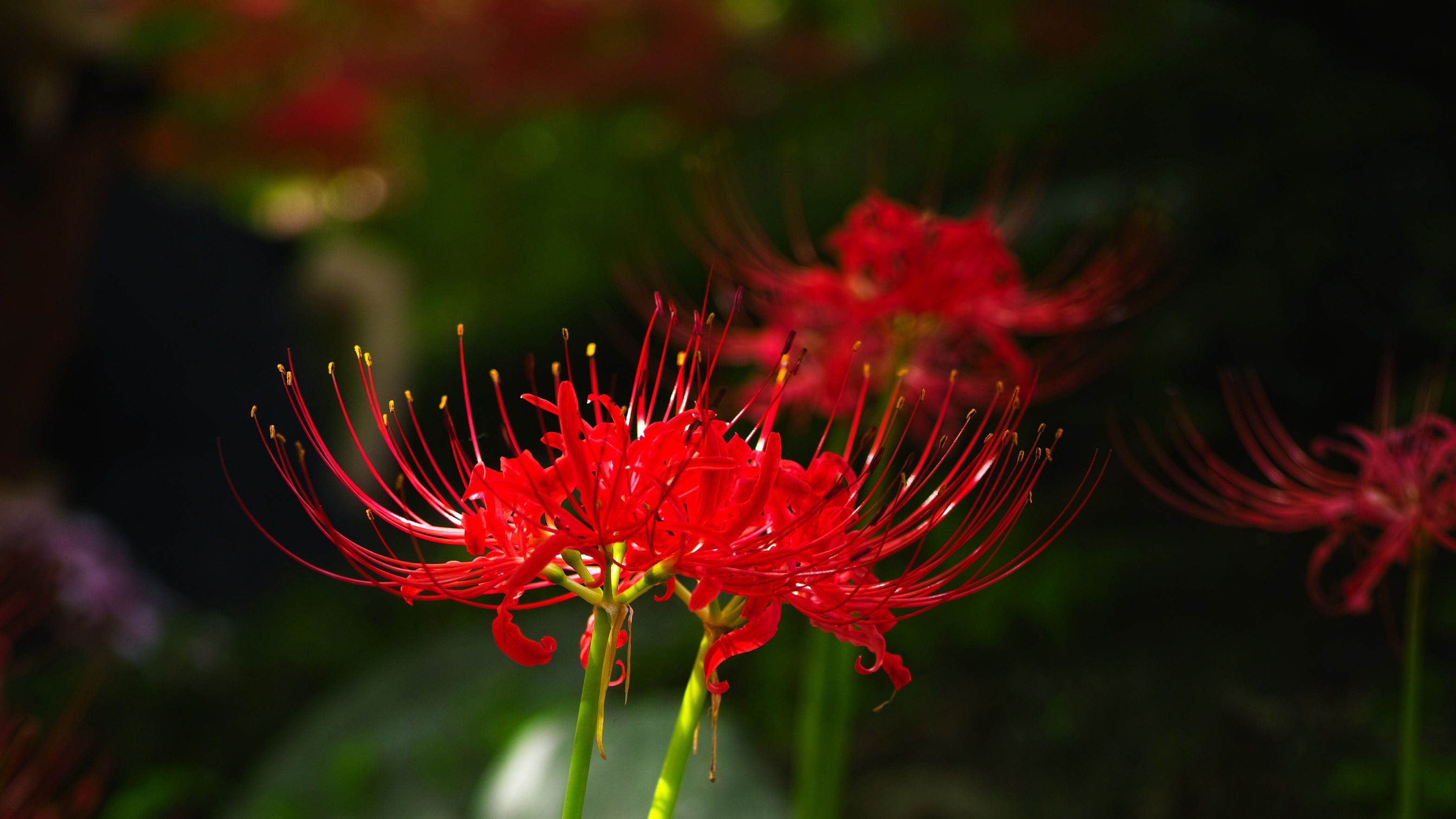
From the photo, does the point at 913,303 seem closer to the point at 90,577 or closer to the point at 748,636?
the point at 748,636

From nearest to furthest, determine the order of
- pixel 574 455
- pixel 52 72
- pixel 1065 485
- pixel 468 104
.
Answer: pixel 574 455 → pixel 1065 485 → pixel 52 72 → pixel 468 104

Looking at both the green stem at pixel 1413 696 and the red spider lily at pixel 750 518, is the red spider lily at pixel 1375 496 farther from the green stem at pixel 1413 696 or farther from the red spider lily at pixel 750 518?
the red spider lily at pixel 750 518

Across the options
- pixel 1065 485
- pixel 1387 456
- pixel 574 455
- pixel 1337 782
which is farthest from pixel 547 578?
pixel 1065 485

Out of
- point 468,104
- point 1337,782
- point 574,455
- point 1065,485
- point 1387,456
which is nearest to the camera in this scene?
point 574,455

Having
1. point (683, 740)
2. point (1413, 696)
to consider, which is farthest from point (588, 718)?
point (1413, 696)

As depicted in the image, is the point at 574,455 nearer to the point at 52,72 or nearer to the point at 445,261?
the point at 52,72
